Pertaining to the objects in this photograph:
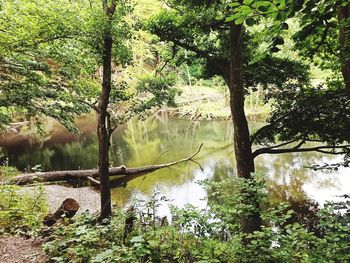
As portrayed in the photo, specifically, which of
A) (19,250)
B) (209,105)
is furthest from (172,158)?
(209,105)

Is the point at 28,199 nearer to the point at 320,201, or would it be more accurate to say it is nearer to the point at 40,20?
the point at 40,20

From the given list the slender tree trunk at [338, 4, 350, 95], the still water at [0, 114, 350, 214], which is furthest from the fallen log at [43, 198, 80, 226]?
the slender tree trunk at [338, 4, 350, 95]

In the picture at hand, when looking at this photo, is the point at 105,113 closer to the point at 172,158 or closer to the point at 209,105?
the point at 172,158

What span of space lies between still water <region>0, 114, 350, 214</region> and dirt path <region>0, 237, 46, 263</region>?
2.12 metres

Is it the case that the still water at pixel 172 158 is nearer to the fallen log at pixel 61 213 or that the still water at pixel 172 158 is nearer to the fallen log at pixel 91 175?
the fallen log at pixel 91 175

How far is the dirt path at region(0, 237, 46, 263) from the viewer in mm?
4508

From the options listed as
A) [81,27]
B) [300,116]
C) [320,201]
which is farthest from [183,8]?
[320,201]

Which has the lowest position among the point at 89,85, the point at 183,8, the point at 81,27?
the point at 89,85

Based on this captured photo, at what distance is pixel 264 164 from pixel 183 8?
1067cm

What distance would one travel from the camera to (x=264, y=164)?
49.0 feet

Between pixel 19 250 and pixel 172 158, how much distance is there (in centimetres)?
1280

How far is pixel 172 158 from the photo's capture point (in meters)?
17.5

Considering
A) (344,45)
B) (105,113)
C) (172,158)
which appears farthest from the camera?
(172,158)

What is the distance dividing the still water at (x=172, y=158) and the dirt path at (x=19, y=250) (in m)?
2.12
